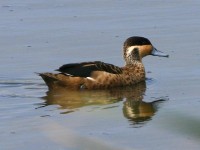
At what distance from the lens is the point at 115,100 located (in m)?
Result: 9.47

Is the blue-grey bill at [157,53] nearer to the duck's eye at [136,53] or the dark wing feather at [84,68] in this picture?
the duck's eye at [136,53]

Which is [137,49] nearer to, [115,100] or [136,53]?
[136,53]

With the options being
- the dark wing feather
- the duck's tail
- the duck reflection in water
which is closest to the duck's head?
the duck reflection in water

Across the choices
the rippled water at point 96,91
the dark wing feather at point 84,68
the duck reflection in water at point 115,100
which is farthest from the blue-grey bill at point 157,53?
the dark wing feather at point 84,68

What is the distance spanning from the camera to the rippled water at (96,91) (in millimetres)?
6762

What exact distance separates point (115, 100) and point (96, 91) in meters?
0.92

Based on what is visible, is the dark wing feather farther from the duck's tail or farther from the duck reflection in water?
the duck reflection in water

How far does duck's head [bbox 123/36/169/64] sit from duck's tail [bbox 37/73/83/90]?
1.20m

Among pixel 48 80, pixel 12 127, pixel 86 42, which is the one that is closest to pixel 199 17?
pixel 86 42

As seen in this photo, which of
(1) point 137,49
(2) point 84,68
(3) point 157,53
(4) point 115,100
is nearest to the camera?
(4) point 115,100

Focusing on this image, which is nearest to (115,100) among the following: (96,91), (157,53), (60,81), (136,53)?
(96,91)

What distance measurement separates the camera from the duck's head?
11188 mm

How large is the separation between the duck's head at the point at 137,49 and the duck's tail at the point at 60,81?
1204mm

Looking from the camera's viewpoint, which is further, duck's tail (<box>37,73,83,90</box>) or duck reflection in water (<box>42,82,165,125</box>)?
duck's tail (<box>37,73,83,90</box>)
